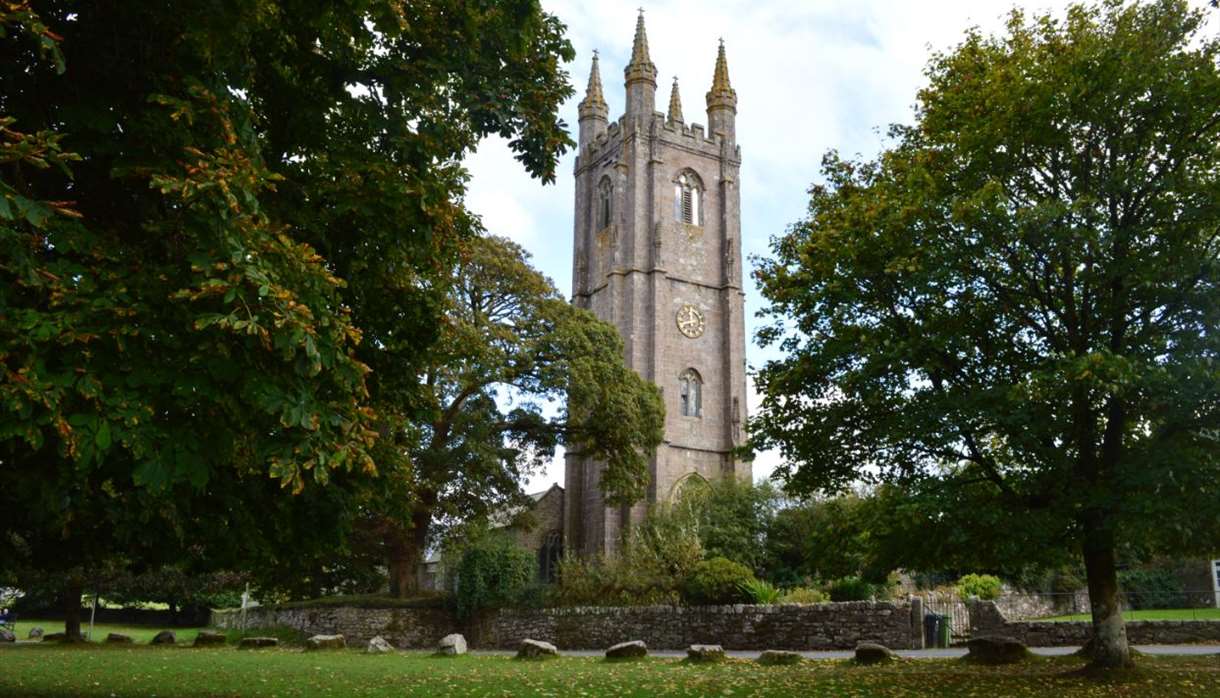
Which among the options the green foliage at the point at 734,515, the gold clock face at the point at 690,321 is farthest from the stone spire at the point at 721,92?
the green foliage at the point at 734,515

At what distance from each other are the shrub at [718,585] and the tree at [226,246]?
15.2 m

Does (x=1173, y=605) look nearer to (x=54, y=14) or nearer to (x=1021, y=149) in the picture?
(x=1021, y=149)

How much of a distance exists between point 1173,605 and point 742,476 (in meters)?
19.3

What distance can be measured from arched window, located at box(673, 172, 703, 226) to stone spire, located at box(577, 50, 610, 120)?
29.1ft

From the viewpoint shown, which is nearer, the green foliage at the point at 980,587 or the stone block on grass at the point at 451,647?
the stone block on grass at the point at 451,647

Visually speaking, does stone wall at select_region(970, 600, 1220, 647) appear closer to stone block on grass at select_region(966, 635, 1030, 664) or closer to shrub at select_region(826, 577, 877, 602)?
shrub at select_region(826, 577, 877, 602)

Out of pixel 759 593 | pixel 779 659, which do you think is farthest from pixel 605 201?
pixel 779 659

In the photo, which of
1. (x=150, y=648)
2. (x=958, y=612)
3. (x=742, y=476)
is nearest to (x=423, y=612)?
(x=150, y=648)

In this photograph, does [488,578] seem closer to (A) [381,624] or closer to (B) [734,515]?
(A) [381,624]

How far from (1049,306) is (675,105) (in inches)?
1860

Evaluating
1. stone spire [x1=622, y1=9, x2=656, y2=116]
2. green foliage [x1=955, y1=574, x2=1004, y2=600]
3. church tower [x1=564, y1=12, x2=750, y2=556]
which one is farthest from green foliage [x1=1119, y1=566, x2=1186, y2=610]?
stone spire [x1=622, y1=9, x2=656, y2=116]

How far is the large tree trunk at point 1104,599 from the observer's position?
40.2ft

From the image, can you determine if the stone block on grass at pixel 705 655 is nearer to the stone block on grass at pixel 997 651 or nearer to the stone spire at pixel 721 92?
the stone block on grass at pixel 997 651

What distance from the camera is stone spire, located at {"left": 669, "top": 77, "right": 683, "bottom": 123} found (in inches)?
2214
